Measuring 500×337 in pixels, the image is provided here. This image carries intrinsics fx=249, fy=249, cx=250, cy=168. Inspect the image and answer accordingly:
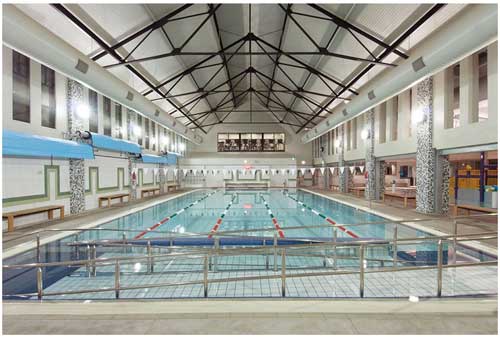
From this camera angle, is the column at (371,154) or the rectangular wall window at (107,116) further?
the column at (371,154)

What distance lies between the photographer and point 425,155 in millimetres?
8898

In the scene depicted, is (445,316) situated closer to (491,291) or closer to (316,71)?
(491,291)

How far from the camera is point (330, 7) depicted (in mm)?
7035

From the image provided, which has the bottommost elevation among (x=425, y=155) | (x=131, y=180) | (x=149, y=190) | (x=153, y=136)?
(x=149, y=190)

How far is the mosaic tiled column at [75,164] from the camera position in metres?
9.27

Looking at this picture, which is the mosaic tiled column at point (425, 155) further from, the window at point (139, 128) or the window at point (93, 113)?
the window at point (139, 128)

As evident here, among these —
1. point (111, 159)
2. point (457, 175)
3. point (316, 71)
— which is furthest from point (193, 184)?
point (457, 175)

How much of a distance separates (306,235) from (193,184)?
18491 mm

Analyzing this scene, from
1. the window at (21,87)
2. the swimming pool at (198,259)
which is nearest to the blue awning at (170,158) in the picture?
the swimming pool at (198,259)

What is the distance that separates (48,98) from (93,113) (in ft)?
8.13

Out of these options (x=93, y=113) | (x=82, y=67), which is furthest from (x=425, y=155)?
(x=93, y=113)

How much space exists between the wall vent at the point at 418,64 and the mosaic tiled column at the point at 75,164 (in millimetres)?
10903

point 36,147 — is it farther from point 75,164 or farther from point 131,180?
point 131,180

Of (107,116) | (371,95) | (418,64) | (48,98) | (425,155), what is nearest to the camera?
(418,64)
